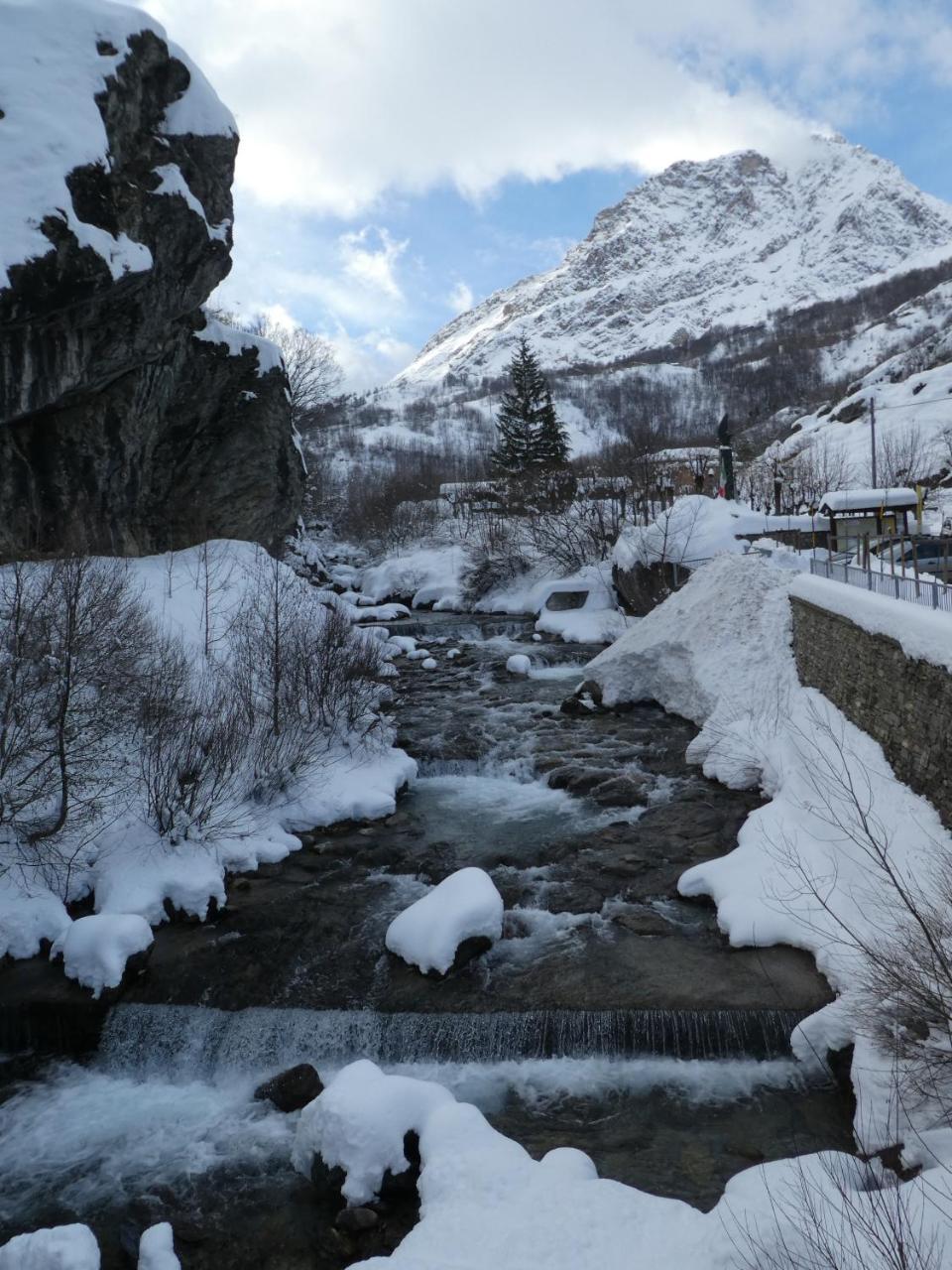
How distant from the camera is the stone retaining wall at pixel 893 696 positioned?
10445mm

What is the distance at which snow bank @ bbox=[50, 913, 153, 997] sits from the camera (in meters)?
10.4

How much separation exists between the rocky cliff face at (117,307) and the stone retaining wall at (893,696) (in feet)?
58.4

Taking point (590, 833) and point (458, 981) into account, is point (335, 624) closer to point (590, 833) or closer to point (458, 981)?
point (590, 833)

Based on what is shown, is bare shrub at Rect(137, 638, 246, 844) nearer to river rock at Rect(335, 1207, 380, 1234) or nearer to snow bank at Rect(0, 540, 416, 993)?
snow bank at Rect(0, 540, 416, 993)

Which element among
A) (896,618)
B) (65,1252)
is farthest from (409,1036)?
(896,618)

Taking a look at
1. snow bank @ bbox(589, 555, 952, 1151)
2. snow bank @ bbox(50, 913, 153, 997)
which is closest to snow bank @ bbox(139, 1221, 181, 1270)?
snow bank @ bbox(50, 913, 153, 997)

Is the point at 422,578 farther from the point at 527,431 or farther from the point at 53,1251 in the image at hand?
the point at 53,1251

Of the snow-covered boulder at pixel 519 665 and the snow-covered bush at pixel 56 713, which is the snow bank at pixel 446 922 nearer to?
the snow-covered bush at pixel 56 713

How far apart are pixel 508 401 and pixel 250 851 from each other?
45643mm

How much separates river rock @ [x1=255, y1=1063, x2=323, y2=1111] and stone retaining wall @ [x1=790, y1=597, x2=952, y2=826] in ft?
27.5

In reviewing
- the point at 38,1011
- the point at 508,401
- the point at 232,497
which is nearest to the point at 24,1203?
the point at 38,1011

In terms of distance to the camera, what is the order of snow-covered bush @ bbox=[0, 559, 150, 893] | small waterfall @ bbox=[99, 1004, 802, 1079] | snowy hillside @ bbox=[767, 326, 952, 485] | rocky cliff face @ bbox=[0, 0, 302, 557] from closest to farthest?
1. small waterfall @ bbox=[99, 1004, 802, 1079]
2. snow-covered bush @ bbox=[0, 559, 150, 893]
3. rocky cliff face @ bbox=[0, 0, 302, 557]
4. snowy hillside @ bbox=[767, 326, 952, 485]

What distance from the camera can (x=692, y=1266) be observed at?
5.90 m

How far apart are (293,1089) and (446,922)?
2787 mm
